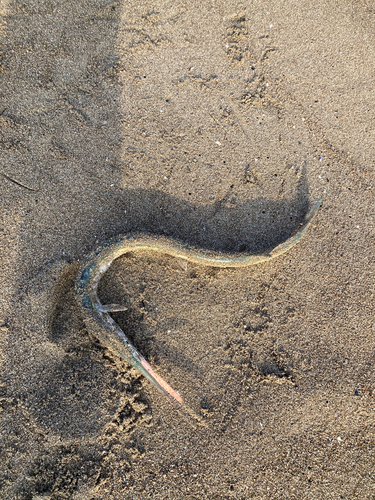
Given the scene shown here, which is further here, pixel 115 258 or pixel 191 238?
pixel 191 238

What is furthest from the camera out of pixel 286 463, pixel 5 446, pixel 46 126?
pixel 46 126

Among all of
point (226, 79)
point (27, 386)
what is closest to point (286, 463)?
point (27, 386)

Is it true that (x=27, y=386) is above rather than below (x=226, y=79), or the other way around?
below

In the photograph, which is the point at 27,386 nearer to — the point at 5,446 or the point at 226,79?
the point at 5,446
